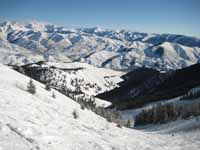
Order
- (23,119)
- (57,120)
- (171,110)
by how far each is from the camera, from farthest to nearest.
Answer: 1. (171,110)
2. (57,120)
3. (23,119)

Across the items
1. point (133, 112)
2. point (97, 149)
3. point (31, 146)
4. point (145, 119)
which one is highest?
point (31, 146)

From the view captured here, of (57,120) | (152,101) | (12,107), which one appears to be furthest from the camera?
(152,101)

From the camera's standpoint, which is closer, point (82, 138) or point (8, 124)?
point (8, 124)

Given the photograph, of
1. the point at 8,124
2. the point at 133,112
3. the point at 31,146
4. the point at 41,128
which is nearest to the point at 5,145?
the point at 31,146

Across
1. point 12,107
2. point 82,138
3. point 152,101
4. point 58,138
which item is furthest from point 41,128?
point 152,101

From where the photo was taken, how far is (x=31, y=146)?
1566 cm

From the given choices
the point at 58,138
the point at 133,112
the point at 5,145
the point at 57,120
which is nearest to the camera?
the point at 5,145

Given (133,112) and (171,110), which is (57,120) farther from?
(133,112)

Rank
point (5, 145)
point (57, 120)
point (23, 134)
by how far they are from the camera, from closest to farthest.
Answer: point (5, 145) < point (23, 134) < point (57, 120)

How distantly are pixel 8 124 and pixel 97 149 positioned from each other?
6.48 meters

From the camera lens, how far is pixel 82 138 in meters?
20.7

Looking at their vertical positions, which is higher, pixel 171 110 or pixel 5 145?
pixel 5 145

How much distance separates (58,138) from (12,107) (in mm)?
6567

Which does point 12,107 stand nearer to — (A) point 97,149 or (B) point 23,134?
(B) point 23,134
